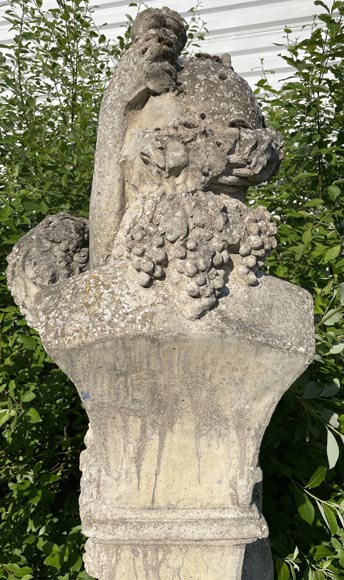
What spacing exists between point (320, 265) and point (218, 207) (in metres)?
1.14

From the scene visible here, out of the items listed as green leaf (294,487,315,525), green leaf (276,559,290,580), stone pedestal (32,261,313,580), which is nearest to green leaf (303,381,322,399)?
green leaf (294,487,315,525)

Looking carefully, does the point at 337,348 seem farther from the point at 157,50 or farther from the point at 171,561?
the point at 157,50

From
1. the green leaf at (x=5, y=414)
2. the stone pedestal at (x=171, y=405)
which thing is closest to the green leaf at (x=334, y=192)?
the stone pedestal at (x=171, y=405)

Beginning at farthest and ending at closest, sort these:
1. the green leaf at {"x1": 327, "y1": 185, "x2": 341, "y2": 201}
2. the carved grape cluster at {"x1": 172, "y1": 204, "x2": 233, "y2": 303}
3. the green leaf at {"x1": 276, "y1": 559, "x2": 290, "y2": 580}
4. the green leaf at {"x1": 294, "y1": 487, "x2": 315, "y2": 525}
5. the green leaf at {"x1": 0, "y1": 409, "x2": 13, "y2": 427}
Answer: the green leaf at {"x1": 327, "y1": 185, "x2": 341, "y2": 201}, the green leaf at {"x1": 294, "y1": 487, "x2": 315, "y2": 525}, the green leaf at {"x1": 276, "y1": 559, "x2": 290, "y2": 580}, the green leaf at {"x1": 0, "y1": 409, "x2": 13, "y2": 427}, the carved grape cluster at {"x1": 172, "y1": 204, "x2": 233, "y2": 303}

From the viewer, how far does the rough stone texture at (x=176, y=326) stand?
150 centimetres

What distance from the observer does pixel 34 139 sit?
2.83 metres

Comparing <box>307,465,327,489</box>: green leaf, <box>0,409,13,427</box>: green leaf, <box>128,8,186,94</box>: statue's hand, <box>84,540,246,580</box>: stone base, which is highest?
<box>128,8,186,94</box>: statue's hand

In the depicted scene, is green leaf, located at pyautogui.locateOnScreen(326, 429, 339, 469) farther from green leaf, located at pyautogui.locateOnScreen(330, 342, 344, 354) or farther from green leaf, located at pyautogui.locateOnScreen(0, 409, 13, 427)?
green leaf, located at pyautogui.locateOnScreen(0, 409, 13, 427)

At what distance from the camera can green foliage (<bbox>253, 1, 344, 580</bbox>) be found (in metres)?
2.27

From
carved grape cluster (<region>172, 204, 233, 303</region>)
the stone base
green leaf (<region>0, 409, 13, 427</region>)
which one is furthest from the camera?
green leaf (<region>0, 409, 13, 427</region>)

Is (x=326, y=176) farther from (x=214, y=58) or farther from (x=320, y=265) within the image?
(x=214, y=58)

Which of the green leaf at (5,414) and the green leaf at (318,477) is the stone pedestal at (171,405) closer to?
the green leaf at (5,414)

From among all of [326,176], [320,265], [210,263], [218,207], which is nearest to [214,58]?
[218,207]

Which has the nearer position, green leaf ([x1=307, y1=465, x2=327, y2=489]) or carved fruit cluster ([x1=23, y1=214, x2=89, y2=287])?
carved fruit cluster ([x1=23, y1=214, x2=89, y2=287])
